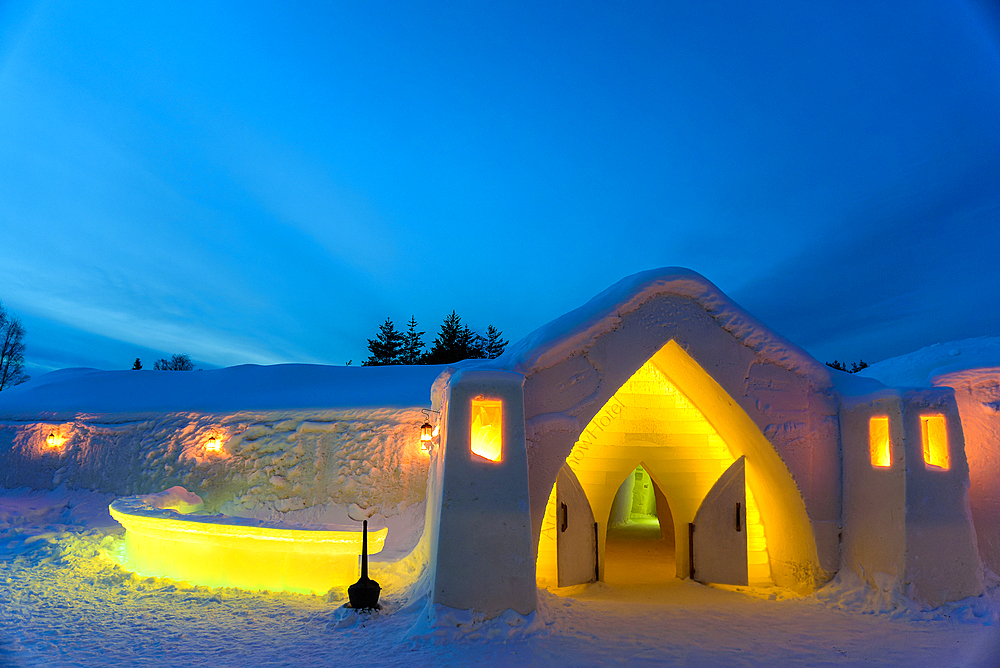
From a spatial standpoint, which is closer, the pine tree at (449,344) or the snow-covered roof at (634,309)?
the snow-covered roof at (634,309)

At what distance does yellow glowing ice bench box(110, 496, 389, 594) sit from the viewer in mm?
7066

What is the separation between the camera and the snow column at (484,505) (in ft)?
18.5

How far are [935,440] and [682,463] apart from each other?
3.27 meters

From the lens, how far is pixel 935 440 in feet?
22.7

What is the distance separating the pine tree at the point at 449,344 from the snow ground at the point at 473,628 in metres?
20.8

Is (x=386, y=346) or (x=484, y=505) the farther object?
(x=386, y=346)

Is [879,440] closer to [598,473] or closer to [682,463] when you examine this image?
[682,463]

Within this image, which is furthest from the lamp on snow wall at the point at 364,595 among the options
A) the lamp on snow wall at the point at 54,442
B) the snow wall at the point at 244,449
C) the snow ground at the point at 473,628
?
the lamp on snow wall at the point at 54,442

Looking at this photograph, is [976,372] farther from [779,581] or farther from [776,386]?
[779,581]

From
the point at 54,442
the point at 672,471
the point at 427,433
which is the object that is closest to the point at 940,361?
the point at 672,471

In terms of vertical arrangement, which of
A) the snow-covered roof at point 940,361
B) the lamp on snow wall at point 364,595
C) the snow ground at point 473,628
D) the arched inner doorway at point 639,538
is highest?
the snow-covered roof at point 940,361

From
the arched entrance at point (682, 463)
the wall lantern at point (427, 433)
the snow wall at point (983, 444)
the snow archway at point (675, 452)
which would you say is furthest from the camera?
the wall lantern at point (427, 433)

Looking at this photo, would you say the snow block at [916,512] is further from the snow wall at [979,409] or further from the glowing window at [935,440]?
the snow wall at [979,409]

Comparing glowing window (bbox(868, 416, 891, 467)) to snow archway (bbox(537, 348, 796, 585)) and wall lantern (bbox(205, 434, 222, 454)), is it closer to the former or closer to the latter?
snow archway (bbox(537, 348, 796, 585))
